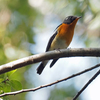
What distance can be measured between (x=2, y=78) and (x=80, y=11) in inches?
141

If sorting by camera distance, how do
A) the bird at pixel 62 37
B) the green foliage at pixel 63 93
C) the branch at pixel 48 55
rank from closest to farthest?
the branch at pixel 48 55
the bird at pixel 62 37
the green foliage at pixel 63 93

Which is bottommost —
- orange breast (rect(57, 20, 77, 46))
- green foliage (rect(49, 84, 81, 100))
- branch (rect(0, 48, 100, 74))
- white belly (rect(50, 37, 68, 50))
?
green foliage (rect(49, 84, 81, 100))

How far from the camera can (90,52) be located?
7.26ft

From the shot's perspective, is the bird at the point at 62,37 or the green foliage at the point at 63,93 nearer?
the bird at the point at 62,37

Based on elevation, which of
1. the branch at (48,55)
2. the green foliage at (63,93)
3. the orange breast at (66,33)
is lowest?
the green foliage at (63,93)

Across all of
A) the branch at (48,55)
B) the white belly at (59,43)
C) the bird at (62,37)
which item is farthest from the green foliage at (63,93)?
the branch at (48,55)

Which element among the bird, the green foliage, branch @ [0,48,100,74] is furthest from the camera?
the green foliage

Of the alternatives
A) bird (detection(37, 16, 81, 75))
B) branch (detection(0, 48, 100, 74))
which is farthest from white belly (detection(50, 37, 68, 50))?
branch (detection(0, 48, 100, 74))

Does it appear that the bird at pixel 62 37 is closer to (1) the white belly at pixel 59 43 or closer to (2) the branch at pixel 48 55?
(1) the white belly at pixel 59 43

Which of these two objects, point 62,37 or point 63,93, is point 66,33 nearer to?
point 62,37

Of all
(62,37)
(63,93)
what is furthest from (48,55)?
(63,93)

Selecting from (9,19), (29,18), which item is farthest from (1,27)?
(29,18)

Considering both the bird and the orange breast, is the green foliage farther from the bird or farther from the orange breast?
the orange breast

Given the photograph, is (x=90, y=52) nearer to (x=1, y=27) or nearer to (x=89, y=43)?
(x=89, y=43)
